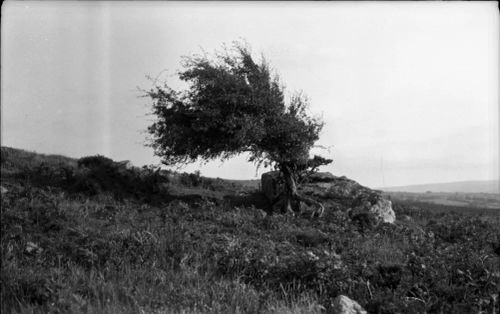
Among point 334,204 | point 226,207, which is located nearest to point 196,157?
point 226,207

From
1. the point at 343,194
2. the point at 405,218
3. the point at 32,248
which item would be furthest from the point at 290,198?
the point at 32,248

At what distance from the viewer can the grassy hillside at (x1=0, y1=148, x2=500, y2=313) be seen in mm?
6098

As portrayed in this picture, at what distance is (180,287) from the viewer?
6.57m

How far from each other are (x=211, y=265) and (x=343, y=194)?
14386 millimetres

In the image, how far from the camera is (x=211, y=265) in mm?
8031

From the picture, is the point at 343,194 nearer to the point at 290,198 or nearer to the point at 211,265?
the point at 290,198

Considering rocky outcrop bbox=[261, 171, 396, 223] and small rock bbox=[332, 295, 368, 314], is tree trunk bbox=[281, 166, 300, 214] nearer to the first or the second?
rocky outcrop bbox=[261, 171, 396, 223]

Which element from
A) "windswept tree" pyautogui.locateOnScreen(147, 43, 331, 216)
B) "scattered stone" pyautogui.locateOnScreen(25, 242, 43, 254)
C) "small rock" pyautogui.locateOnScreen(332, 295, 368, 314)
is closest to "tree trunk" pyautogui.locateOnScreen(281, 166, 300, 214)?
"windswept tree" pyautogui.locateOnScreen(147, 43, 331, 216)

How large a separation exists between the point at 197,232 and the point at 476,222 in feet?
40.7

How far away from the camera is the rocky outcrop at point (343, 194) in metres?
18.3

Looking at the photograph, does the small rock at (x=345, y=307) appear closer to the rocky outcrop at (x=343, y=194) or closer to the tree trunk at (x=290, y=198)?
the rocky outcrop at (x=343, y=194)

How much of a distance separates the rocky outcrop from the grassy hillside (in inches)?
132

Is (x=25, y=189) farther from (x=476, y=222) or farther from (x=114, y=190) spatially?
(x=476, y=222)

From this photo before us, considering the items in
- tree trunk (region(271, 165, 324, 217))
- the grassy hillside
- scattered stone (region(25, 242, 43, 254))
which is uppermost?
tree trunk (region(271, 165, 324, 217))
